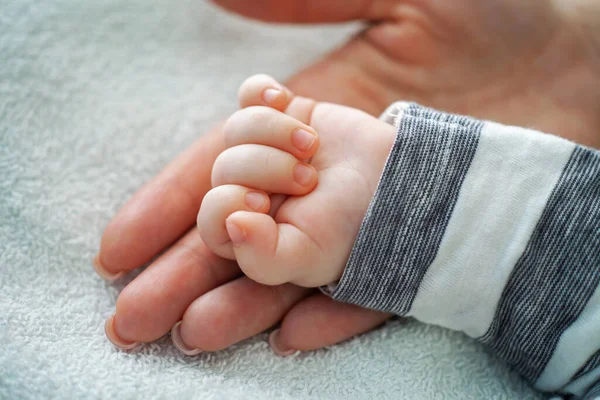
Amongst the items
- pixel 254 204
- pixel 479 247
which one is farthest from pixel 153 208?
pixel 479 247

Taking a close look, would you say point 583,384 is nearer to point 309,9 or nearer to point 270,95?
point 270,95

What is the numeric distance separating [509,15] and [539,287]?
0.45 metres

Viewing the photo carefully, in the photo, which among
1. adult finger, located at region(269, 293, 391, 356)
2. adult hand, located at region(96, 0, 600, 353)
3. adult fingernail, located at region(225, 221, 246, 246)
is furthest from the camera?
adult hand, located at region(96, 0, 600, 353)

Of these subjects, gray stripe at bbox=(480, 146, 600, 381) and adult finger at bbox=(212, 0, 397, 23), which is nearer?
gray stripe at bbox=(480, 146, 600, 381)

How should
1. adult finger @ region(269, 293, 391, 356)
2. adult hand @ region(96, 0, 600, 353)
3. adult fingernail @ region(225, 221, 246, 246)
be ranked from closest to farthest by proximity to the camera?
adult fingernail @ region(225, 221, 246, 246)
adult finger @ region(269, 293, 391, 356)
adult hand @ region(96, 0, 600, 353)

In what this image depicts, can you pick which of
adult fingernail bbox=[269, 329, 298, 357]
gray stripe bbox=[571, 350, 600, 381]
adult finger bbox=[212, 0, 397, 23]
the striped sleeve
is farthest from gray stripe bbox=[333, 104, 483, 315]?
adult finger bbox=[212, 0, 397, 23]

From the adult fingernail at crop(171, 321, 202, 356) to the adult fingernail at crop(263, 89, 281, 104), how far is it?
11.2 inches

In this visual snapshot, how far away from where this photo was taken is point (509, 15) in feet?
3.04

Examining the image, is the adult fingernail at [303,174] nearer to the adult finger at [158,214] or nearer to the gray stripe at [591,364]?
the adult finger at [158,214]

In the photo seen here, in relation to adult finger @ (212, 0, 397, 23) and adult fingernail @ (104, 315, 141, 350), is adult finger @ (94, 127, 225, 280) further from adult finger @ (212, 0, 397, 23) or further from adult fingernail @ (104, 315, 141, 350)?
adult finger @ (212, 0, 397, 23)

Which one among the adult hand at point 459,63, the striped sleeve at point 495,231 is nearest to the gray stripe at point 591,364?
the striped sleeve at point 495,231

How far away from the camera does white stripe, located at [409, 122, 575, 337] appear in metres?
0.69

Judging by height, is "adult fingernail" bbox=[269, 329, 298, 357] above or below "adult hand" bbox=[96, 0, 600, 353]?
below

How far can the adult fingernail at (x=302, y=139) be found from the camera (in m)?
0.67
